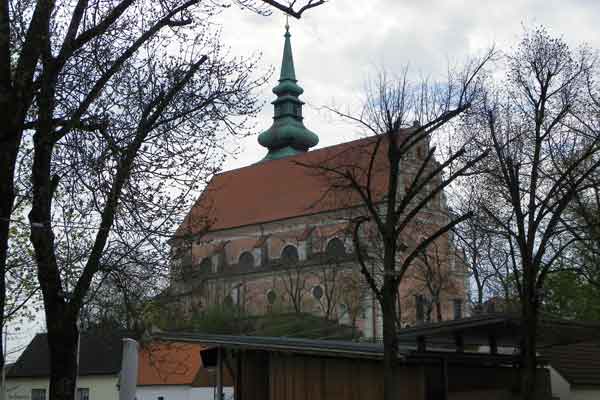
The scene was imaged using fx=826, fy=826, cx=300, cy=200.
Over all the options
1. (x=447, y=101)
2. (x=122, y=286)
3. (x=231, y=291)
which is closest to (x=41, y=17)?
(x=122, y=286)

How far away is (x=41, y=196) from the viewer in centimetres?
1123

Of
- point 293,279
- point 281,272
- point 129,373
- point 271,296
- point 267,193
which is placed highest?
point 267,193

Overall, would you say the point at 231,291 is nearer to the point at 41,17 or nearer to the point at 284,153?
the point at 284,153

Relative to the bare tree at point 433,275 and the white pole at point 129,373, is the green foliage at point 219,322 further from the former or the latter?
the white pole at point 129,373

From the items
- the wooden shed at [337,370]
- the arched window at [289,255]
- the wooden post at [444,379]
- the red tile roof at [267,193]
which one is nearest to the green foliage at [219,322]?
the arched window at [289,255]

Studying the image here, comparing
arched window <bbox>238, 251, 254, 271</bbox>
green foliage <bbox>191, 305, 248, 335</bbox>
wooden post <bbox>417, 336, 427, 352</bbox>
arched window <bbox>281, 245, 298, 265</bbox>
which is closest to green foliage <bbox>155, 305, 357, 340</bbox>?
green foliage <bbox>191, 305, 248, 335</bbox>

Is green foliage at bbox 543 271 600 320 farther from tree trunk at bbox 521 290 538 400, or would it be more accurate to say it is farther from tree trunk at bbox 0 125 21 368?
tree trunk at bbox 0 125 21 368

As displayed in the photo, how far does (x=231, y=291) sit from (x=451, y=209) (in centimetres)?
4598

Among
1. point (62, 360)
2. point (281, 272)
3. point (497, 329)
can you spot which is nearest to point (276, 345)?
point (497, 329)

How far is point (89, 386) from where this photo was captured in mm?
37969

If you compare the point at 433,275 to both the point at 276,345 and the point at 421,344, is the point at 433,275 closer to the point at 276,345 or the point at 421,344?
the point at 421,344

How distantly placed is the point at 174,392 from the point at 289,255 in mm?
28114

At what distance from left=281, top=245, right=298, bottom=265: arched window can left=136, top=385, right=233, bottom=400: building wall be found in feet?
83.7

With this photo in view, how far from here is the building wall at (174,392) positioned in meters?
38.2
